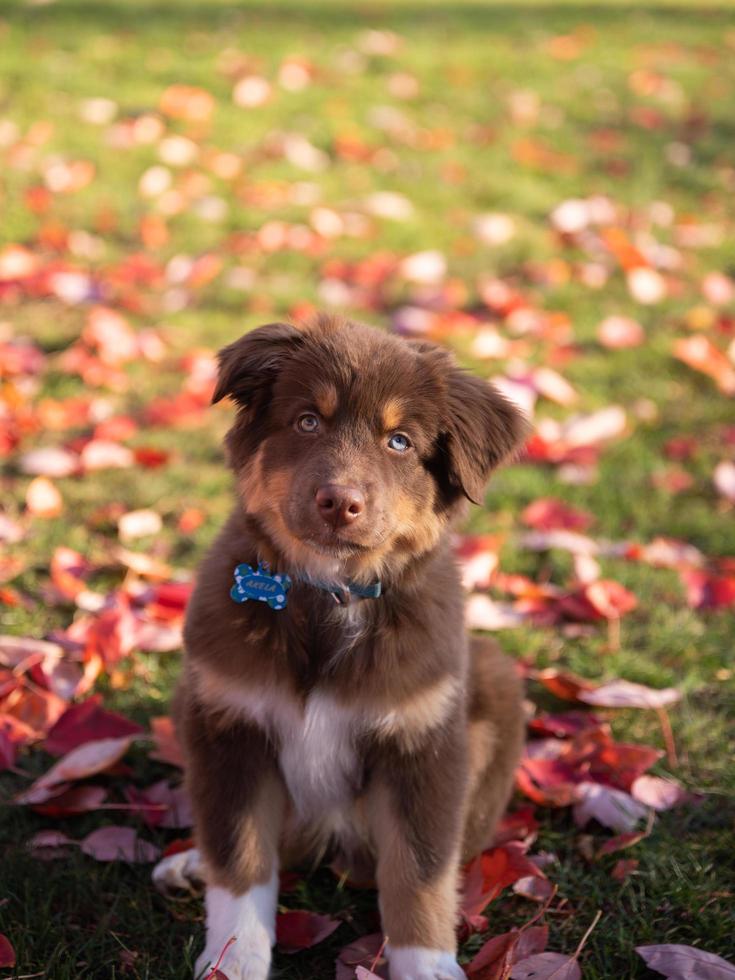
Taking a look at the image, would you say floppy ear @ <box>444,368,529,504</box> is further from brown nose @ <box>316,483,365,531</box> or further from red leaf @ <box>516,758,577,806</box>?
red leaf @ <box>516,758,577,806</box>

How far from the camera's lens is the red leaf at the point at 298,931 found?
9.66 ft

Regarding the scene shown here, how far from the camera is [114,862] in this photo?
3.15 meters

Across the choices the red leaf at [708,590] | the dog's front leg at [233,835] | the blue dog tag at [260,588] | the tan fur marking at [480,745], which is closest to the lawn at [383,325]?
the red leaf at [708,590]

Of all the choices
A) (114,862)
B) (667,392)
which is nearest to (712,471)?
(667,392)

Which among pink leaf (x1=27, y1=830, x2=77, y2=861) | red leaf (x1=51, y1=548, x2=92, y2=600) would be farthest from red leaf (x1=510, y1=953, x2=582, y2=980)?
red leaf (x1=51, y1=548, x2=92, y2=600)

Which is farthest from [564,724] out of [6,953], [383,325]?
[383,325]

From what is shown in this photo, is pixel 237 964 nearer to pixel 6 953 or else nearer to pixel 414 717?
pixel 6 953

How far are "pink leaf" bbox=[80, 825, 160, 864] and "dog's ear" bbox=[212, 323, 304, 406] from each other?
4.18 ft

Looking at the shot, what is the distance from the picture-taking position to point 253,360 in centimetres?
284

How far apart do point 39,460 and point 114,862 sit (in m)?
2.44

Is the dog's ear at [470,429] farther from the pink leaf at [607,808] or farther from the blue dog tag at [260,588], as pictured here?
the pink leaf at [607,808]

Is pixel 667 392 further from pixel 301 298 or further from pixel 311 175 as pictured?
pixel 311 175

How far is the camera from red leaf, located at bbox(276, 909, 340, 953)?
295cm

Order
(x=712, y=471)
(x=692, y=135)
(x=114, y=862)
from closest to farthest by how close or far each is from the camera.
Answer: (x=114, y=862) → (x=712, y=471) → (x=692, y=135)
